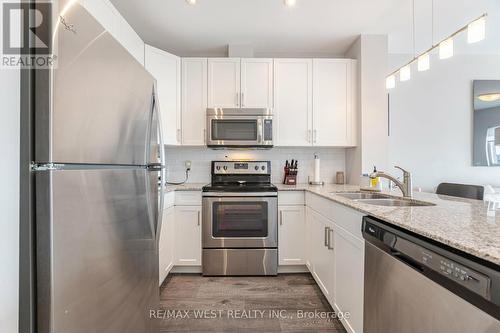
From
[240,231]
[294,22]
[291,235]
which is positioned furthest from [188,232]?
[294,22]

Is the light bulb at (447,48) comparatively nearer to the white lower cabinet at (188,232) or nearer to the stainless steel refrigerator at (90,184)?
the stainless steel refrigerator at (90,184)

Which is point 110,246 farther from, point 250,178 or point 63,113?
point 250,178

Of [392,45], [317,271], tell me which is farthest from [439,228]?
[392,45]

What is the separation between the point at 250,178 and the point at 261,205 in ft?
1.80

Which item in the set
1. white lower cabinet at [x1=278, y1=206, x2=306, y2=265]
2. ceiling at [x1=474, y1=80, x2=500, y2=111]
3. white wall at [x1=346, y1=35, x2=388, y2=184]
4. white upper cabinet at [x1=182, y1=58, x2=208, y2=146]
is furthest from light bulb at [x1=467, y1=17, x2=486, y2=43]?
white upper cabinet at [x1=182, y1=58, x2=208, y2=146]

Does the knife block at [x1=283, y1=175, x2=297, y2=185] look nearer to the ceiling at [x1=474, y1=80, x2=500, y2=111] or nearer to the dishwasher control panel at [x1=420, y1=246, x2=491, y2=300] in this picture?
the dishwasher control panel at [x1=420, y1=246, x2=491, y2=300]

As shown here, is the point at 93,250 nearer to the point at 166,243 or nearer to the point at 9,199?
the point at 9,199

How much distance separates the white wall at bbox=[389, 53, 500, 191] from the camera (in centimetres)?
328

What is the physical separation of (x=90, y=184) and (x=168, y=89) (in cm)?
219

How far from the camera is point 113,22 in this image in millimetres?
1949

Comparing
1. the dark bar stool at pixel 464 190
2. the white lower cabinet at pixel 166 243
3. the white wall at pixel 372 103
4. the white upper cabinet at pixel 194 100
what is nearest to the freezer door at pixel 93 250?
the white lower cabinet at pixel 166 243

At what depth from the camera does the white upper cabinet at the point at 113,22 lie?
1671 mm

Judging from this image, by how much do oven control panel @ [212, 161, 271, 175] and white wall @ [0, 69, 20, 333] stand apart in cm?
246

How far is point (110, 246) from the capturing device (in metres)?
1.03
